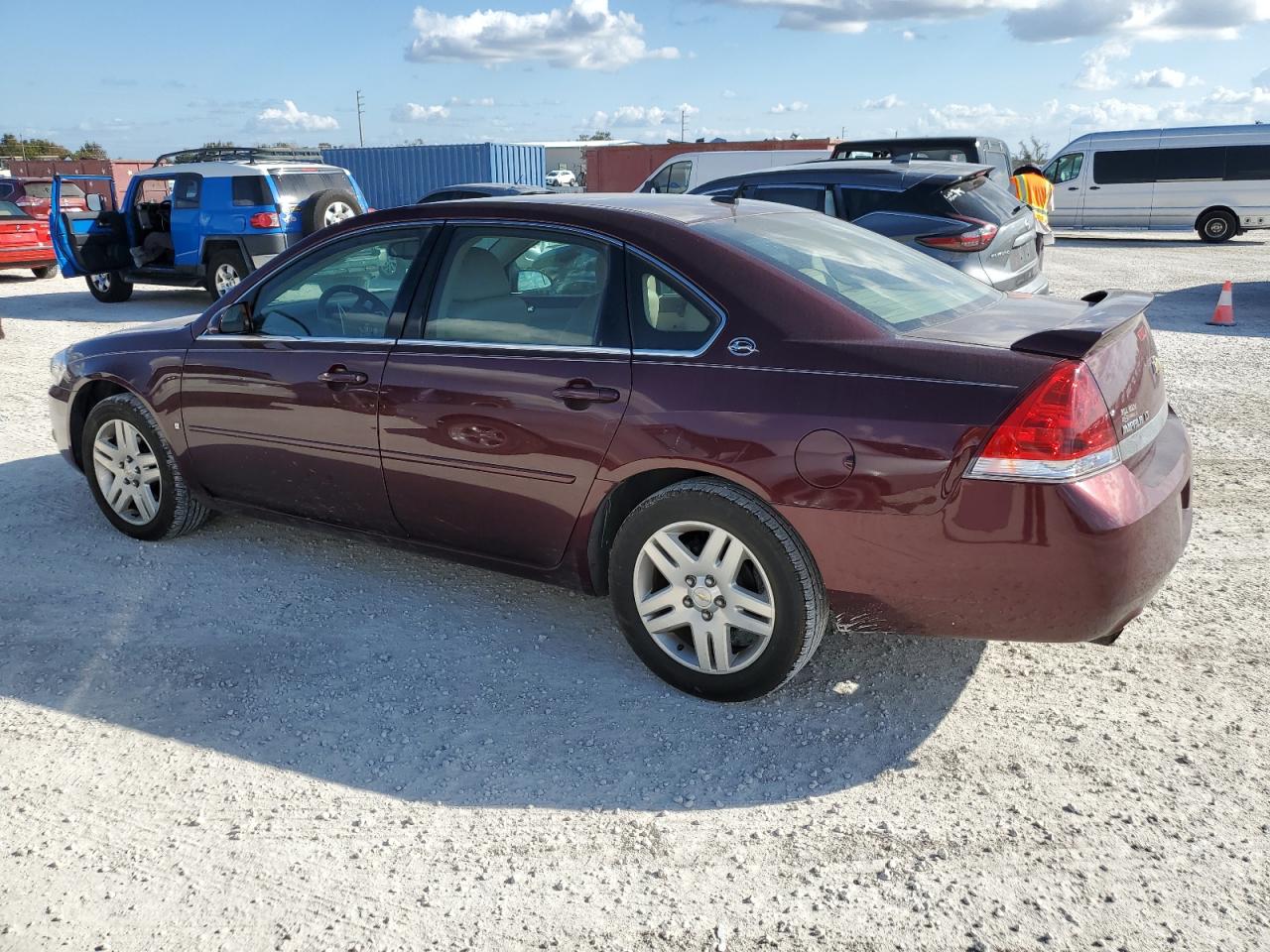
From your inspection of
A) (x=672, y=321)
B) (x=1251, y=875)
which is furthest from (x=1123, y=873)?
(x=672, y=321)

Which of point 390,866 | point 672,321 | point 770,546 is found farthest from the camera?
point 672,321

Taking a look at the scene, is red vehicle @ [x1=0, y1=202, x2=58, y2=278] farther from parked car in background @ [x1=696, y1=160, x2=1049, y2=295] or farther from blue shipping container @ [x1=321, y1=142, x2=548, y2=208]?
blue shipping container @ [x1=321, y1=142, x2=548, y2=208]

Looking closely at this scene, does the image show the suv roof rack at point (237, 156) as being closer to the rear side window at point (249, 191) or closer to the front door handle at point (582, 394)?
the rear side window at point (249, 191)

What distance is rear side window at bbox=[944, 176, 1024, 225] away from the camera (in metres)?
8.31

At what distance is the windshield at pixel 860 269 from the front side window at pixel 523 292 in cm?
43

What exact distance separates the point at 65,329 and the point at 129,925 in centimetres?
1141

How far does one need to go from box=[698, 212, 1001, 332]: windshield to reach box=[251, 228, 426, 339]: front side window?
4.07 ft

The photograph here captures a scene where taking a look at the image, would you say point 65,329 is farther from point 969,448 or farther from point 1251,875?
point 1251,875

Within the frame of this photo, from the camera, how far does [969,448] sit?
2822mm

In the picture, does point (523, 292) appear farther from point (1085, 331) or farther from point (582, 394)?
point (1085, 331)

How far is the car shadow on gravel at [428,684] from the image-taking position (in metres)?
3.07

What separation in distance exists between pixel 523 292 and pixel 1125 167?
24173 mm

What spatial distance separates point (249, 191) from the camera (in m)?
12.5

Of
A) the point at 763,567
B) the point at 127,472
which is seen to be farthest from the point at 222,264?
the point at 763,567
